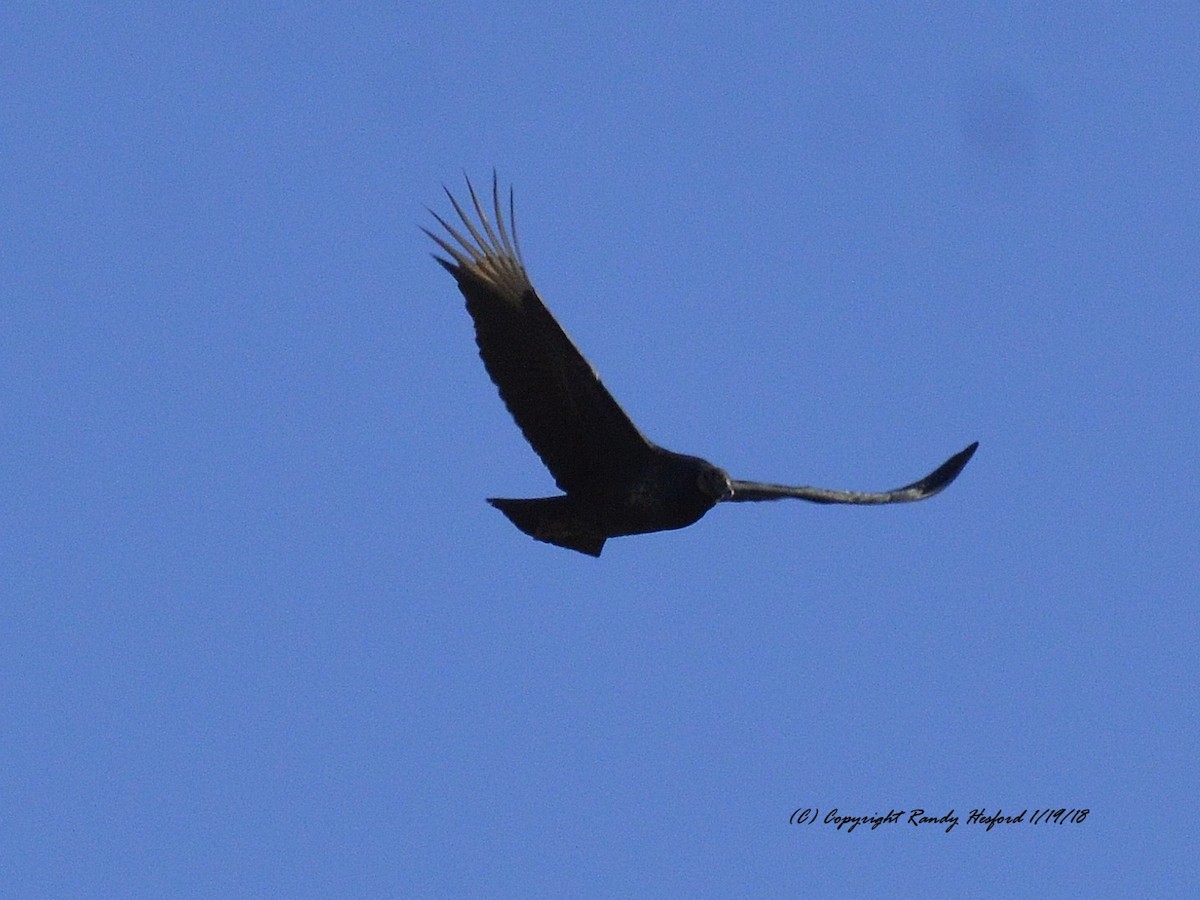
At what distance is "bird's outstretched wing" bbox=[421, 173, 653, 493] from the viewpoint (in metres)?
14.6

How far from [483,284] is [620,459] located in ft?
4.69

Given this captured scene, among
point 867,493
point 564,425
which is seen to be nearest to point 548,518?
point 564,425

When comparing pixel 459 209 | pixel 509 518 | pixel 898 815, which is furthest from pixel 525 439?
pixel 898 815

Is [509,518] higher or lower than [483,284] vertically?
lower

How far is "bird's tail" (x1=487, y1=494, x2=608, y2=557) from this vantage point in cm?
1499

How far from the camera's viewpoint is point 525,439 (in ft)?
48.9

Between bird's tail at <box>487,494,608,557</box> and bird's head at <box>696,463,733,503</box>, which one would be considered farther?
bird's tail at <box>487,494,608,557</box>

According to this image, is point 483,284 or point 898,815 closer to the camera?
point 483,284

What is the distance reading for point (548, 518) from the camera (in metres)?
15.0

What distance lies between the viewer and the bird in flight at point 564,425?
14.6m

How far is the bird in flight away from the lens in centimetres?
1459

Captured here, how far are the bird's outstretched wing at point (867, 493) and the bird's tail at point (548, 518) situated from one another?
3.30 feet

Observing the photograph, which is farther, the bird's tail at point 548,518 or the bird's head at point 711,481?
the bird's tail at point 548,518

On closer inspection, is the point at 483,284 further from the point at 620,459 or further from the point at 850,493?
the point at 850,493
